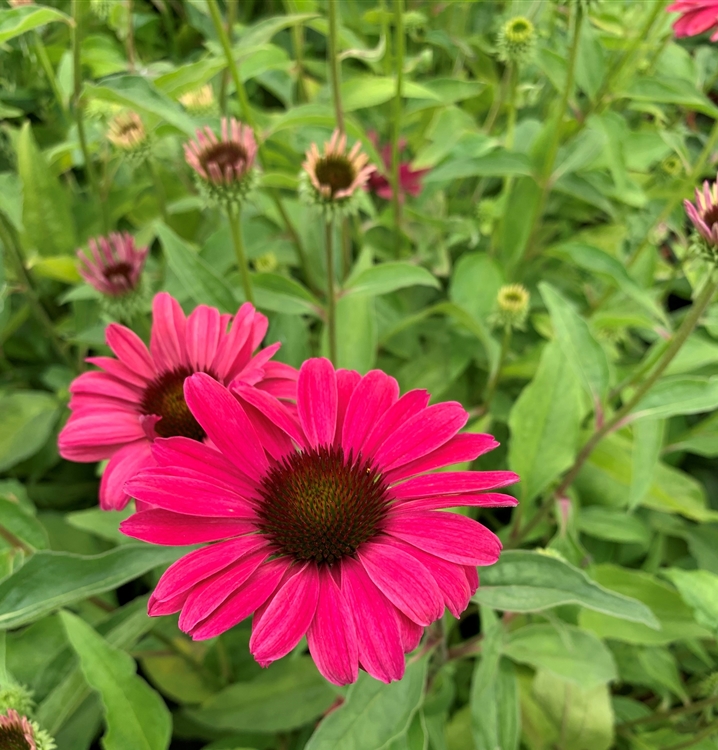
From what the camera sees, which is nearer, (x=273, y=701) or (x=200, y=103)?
(x=273, y=701)

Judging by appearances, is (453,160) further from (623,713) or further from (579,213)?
(623,713)

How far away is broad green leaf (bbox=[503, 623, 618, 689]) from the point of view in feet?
2.39

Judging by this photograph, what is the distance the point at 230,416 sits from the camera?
52 centimetres

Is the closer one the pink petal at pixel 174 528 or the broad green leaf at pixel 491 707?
the pink petal at pixel 174 528

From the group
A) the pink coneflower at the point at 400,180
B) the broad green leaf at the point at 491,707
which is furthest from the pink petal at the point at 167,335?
the pink coneflower at the point at 400,180

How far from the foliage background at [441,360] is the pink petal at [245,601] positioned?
174 millimetres

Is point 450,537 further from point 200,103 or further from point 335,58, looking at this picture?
point 200,103

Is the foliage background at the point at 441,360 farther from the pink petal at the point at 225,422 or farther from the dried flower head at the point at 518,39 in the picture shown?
the pink petal at the point at 225,422

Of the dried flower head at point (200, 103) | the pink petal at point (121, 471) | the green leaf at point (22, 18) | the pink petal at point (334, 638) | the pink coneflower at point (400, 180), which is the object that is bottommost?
the pink coneflower at point (400, 180)

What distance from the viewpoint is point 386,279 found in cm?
88

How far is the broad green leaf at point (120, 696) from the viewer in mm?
610

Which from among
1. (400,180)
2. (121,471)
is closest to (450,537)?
(121,471)

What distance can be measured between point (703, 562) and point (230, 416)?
100 cm

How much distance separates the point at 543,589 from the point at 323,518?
230mm
